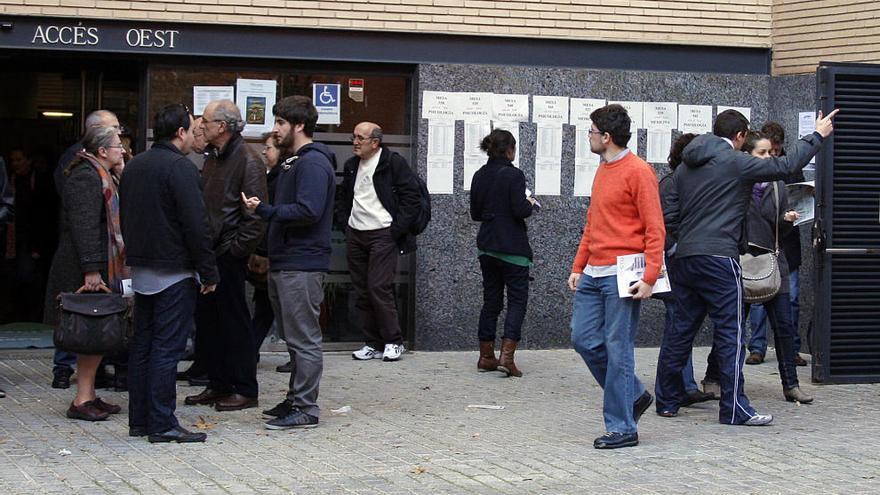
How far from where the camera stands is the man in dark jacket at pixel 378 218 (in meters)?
11.2

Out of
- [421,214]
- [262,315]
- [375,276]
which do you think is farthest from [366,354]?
[262,315]

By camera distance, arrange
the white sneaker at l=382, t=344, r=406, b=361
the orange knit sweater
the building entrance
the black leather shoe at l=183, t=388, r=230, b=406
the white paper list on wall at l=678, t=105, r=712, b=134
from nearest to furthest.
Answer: the orange knit sweater → the black leather shoe at l=183, t=388, r=230, b=406 → the white sneaker at l=382, t=344, r=406, b=361 → the building entrance → the white paper list on wall at l=678, t=105, r=712, b=134

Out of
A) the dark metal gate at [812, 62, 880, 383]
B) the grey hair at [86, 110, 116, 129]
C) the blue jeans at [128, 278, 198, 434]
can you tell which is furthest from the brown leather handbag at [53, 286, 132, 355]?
the dark metal gate at [812, 62, 880, 383]

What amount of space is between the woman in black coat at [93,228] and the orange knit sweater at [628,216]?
295 centimetres

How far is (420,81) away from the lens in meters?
11.9

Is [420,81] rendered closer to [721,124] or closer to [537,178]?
[537,178]

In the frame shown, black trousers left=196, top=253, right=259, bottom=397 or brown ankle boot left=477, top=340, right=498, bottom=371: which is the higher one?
black trousers left=196, top=253, right=259, bottom=397

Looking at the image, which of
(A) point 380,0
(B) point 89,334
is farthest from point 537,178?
(B) point 89,334

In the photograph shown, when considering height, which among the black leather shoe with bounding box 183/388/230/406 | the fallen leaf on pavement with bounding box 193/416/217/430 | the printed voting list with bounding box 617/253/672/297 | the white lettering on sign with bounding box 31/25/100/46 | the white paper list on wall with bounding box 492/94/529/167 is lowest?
the fallen leaf on pavement with bounding box 193/416/217/430

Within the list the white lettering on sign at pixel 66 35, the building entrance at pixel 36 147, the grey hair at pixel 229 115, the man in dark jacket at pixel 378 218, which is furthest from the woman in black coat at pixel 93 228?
the building entrance at pixel 36 147

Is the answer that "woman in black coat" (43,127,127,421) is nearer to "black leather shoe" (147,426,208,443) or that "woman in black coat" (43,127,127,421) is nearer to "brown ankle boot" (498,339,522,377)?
"black leather shoe" (147,426,208,443)

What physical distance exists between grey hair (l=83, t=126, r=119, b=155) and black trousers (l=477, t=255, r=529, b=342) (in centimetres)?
331

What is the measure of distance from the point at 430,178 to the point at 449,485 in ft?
17.7

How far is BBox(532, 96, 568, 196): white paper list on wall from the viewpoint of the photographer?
12312 mm
